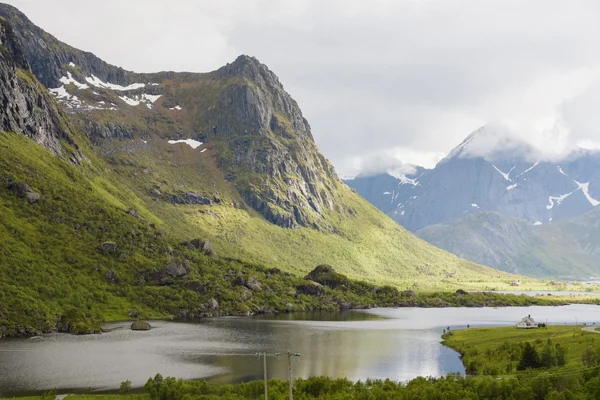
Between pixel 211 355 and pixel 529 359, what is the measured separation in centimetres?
6391

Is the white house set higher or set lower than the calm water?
higher

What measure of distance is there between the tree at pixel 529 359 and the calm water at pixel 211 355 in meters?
15.3

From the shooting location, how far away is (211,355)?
12112cm

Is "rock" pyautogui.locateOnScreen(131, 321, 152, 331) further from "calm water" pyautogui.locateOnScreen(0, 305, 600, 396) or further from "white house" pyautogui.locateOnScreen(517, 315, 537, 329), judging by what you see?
"white house" pyautogui.locateOnScreen(517, 315, 537, 329)

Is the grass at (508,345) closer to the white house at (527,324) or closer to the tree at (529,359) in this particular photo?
the tree at (529,359)

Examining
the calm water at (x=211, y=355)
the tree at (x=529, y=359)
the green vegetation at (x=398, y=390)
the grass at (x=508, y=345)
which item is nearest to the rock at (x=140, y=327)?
the calm water at (x=211, y=355)

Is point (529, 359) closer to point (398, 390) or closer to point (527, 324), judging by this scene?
point (398, 390)

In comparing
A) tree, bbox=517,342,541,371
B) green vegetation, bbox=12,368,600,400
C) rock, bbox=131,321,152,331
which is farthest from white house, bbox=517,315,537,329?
rock, bbox=131,321,152,331

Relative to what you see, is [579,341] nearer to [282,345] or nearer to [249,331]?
[282,345]

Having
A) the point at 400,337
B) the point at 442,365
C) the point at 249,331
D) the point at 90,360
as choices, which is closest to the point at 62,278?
the point at 249,331

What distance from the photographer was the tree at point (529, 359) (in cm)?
9103

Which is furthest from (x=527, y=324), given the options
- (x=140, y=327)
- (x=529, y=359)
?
(x=140, y=327)

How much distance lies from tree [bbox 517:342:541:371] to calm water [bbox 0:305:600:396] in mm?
15264

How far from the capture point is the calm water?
325ft
